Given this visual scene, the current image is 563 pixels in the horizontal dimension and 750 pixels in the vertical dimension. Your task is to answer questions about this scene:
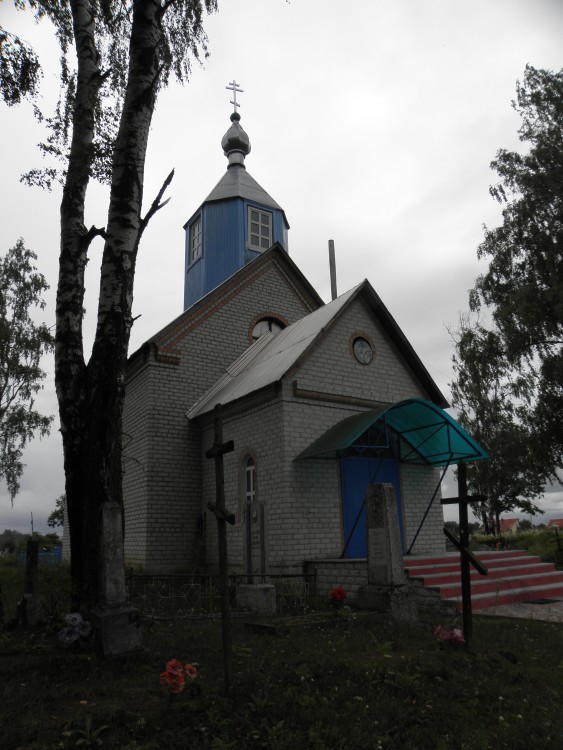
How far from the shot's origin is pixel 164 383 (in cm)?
1407

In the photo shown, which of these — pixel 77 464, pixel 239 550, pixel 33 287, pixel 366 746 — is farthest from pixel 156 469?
pixel 33 287

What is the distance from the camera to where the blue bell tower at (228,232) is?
19.4m

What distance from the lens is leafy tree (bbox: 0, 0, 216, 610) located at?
21.5ft

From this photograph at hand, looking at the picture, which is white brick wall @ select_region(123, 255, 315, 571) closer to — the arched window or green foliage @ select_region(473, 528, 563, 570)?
the arched window

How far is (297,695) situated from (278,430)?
716 cm

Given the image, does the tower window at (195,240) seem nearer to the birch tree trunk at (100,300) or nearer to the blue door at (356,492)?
the blue door at (356,492)

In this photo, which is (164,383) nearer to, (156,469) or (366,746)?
(156,469)

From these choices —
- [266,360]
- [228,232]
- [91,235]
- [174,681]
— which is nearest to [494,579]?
[266,360]

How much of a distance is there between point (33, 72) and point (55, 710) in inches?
358

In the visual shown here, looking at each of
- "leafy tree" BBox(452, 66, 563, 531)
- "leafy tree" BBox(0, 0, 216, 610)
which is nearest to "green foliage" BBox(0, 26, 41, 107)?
"leafy tree" BBox(0, 0, 216, 610)

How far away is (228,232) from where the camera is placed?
780 inches

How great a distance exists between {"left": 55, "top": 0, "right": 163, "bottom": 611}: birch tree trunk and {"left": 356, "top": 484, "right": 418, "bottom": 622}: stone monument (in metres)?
3.82

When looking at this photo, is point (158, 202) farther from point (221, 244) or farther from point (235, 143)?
point (235, 143)

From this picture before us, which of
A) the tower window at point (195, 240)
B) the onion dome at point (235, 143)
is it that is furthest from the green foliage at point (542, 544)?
the onion dome at point (235, 143)
